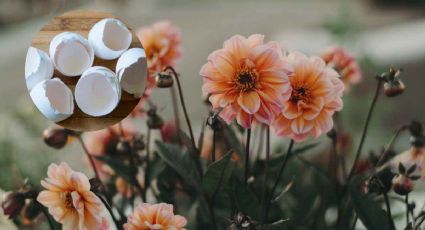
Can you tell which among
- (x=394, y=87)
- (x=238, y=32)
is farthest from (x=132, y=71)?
(x=238, y=32)

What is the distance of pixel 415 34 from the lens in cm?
374

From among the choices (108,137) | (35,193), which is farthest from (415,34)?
(35,193)

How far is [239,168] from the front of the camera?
0.77 metres

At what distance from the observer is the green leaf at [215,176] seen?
65 centimetres

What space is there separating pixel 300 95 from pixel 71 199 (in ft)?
0.65

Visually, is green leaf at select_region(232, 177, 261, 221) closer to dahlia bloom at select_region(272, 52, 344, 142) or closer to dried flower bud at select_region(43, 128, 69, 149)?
dahlia bloom at select_region(272, 52, 344, 142)

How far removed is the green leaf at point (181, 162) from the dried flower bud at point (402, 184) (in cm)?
17

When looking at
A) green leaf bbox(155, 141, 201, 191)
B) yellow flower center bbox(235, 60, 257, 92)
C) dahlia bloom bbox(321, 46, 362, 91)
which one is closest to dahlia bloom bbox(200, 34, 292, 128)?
yellow flower center bbox(235, 60, 257, 92)

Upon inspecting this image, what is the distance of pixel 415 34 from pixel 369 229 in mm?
3197

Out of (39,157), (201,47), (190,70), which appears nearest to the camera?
(39,157)

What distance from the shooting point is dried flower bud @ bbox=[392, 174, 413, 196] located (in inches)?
26.1

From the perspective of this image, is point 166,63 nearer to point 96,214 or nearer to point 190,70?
point 96,214

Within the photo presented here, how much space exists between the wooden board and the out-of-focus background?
11 centimetres

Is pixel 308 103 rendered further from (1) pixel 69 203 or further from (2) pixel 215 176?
(1) pixel 69 203
